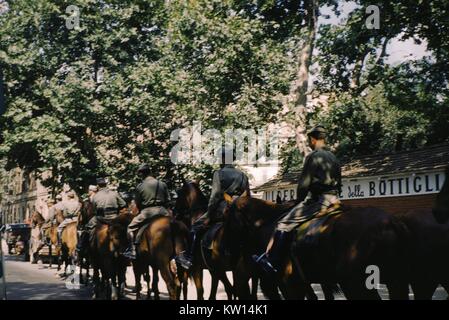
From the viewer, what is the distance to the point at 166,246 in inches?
459

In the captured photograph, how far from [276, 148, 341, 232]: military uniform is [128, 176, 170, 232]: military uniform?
14.0ft

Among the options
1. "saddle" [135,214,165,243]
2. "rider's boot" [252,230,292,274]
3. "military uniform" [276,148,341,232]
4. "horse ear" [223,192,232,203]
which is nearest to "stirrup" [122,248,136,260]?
"saddle" [135,214,165,243]

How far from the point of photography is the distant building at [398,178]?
24562mm

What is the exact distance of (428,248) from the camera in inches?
344

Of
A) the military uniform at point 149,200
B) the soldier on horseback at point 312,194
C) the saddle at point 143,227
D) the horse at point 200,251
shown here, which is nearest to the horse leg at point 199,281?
the horse at point 200,251

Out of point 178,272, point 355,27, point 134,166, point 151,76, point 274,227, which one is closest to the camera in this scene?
point 274,227

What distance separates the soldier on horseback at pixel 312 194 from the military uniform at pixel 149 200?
4.13 m

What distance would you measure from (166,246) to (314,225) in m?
4.09

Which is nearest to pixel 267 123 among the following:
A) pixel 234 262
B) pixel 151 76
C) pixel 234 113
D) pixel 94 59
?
pixel 234 113

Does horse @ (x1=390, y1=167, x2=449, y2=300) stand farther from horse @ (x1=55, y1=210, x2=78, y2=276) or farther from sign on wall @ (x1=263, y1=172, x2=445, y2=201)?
sign on wall @ (x1=263, y1=172, x2=445, y2=201)

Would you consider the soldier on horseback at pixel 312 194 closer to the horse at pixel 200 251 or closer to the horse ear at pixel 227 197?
the horse at pixel 200 251

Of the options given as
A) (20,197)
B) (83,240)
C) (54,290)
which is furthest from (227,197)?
(20,197)

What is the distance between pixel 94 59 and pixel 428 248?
26.3 meters
